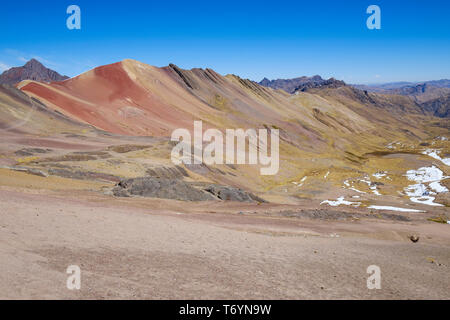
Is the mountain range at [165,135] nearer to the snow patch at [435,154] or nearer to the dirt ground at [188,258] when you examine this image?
the snow patch at [435,154]

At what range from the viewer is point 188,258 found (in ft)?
39.4

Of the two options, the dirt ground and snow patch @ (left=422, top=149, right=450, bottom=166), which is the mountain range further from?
the dirt ground

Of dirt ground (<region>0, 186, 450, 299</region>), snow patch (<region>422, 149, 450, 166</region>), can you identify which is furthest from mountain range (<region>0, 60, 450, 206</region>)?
dirt ground (<region>0, 186, 450, 299</region>)

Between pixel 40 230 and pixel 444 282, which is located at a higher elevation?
pixel 40 230

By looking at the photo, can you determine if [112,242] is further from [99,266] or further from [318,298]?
[318,298]

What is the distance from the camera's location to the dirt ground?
9.04 meters

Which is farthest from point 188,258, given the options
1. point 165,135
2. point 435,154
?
point 435,154

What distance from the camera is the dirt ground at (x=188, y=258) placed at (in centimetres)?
904

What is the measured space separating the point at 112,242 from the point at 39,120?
5462cm

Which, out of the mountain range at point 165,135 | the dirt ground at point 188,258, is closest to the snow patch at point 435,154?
the mountain range at point 165,135

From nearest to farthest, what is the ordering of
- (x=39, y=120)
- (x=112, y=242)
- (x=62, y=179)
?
(x=112, y=242) → (x=62, y=179) → (x=39, y=120)

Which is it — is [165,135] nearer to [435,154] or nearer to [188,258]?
[188,258]

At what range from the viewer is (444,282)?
11.9m
